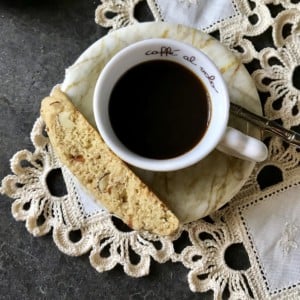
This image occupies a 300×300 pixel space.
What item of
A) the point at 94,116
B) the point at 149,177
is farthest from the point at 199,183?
the point at 94,116

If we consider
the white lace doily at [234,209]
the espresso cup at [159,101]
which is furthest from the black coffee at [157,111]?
the white lace doily at [234,209]

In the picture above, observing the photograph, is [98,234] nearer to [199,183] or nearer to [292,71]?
[199,183]

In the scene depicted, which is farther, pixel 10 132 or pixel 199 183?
pixel 10 132

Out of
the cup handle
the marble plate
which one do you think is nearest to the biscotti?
the marble plate

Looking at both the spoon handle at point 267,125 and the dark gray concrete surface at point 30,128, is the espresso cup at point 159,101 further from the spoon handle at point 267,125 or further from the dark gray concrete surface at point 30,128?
the dark gray concrete surface at point 30,128

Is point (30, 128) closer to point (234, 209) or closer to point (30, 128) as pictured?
point (30, 128)

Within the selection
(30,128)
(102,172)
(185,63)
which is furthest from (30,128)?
(185,63)
